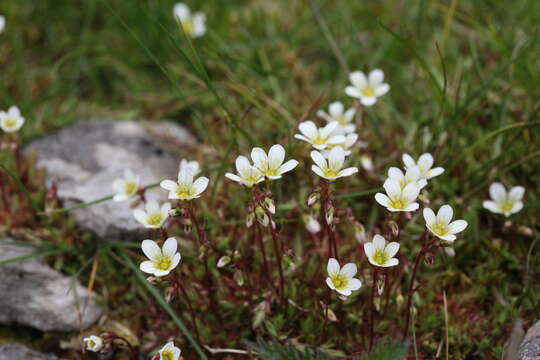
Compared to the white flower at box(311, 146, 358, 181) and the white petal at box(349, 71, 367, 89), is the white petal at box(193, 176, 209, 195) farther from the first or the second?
the white petal at box(349, 71, 367, 89)

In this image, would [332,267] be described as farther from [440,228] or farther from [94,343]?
[94,343]

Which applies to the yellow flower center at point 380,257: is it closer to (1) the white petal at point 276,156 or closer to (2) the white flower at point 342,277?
(2) the white flower at point 342,277

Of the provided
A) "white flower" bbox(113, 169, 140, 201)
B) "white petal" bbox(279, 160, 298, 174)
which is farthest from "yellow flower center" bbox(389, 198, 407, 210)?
"white flower" bbox(113, 169, 140, 201)

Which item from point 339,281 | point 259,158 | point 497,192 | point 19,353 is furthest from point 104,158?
point 497,192

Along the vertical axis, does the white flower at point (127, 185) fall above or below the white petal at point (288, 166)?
below

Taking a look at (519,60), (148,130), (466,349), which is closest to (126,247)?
(148,130)

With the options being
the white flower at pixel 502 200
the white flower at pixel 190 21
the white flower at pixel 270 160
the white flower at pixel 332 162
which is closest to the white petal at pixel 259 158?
the white flower at pixel 270 160

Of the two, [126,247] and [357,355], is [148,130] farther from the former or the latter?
[357,355]
